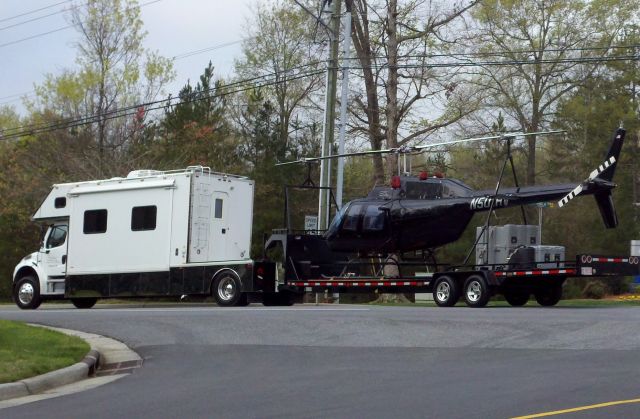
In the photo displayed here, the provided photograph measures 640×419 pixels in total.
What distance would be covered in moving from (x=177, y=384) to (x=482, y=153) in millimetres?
39978

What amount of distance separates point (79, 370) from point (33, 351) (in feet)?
4.90

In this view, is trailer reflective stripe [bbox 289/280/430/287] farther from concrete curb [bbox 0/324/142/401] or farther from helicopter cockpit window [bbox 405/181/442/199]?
concrete curb [bbox 0/324/142/401]

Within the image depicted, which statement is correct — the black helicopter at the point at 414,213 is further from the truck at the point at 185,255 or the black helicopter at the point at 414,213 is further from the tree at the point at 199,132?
the tree at the point at 199,132

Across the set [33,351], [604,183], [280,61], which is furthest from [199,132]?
[33,351]

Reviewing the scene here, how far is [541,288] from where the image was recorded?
2278cm

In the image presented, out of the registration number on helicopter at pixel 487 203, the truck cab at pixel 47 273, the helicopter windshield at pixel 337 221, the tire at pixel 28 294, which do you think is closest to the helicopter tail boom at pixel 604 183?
the registration number on helicopter at pixel 487 203

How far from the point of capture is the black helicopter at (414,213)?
21984 millimetres

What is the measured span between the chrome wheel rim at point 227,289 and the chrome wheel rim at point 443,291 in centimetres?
530

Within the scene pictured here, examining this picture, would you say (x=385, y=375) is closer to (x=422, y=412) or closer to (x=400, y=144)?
(x=422, y=412)

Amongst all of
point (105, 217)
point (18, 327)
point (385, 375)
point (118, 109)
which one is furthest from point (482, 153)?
point (385, 375)

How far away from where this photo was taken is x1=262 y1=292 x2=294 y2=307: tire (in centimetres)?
2556

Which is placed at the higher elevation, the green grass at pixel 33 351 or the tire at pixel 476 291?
the tire at pixel 476 291

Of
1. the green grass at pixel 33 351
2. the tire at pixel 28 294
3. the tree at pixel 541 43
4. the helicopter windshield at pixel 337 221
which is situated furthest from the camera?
the tree at pixel 541 43

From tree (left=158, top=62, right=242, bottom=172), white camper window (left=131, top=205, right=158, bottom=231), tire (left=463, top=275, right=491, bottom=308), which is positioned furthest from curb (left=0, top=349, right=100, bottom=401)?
tree (left=158, top=62, right=242, bottom=172)
